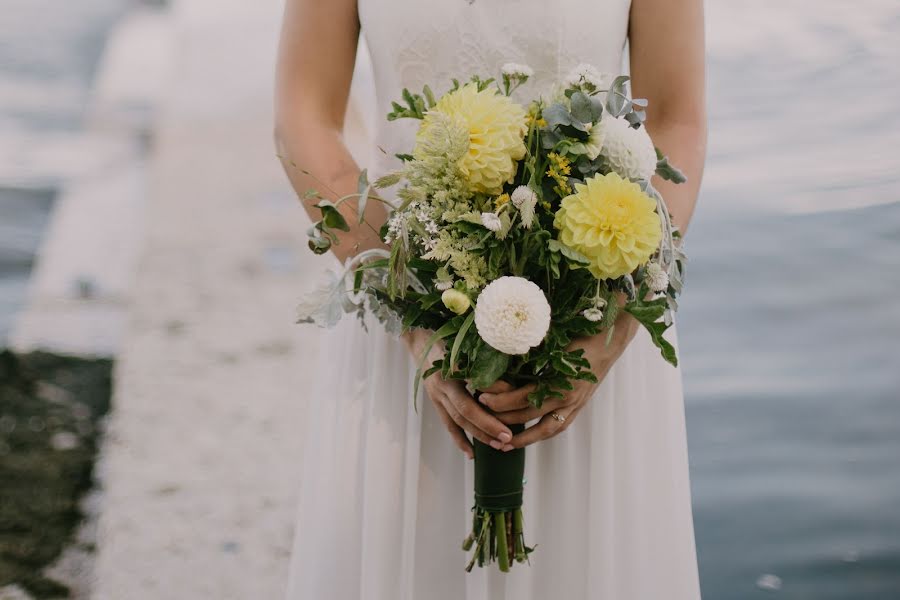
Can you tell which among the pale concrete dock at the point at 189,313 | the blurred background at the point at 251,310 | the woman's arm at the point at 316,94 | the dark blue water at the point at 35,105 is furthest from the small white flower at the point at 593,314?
the dark blue water at the point at 35,105

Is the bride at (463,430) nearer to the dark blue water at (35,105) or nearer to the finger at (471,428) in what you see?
the finger at (471,428)

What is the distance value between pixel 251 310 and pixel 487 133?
3.28 m

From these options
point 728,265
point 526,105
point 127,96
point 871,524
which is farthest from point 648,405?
point 127,96

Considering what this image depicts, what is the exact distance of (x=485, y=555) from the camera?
1438mm

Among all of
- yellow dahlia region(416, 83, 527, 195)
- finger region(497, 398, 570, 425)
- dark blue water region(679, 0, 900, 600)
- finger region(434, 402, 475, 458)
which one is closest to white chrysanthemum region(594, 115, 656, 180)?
yellow dahlia region(416, 83, 527, 195)

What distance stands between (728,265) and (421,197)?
3.81 m

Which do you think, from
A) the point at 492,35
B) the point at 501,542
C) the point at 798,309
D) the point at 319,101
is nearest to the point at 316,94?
the point at 319,101

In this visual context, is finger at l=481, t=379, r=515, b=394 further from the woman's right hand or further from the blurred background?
the blurred background

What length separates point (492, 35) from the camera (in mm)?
1566

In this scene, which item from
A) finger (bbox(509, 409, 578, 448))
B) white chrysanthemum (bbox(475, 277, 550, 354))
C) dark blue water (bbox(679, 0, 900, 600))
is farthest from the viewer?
dark blue water (bbox(679, 0, 900, 600))

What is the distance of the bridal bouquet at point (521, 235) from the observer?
4.05 ft

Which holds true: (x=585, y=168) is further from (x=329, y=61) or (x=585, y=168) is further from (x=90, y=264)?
(x=90, y=264)

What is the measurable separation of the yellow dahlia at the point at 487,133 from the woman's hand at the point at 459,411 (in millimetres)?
245

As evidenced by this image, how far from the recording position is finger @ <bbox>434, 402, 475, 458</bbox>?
1496 mm
